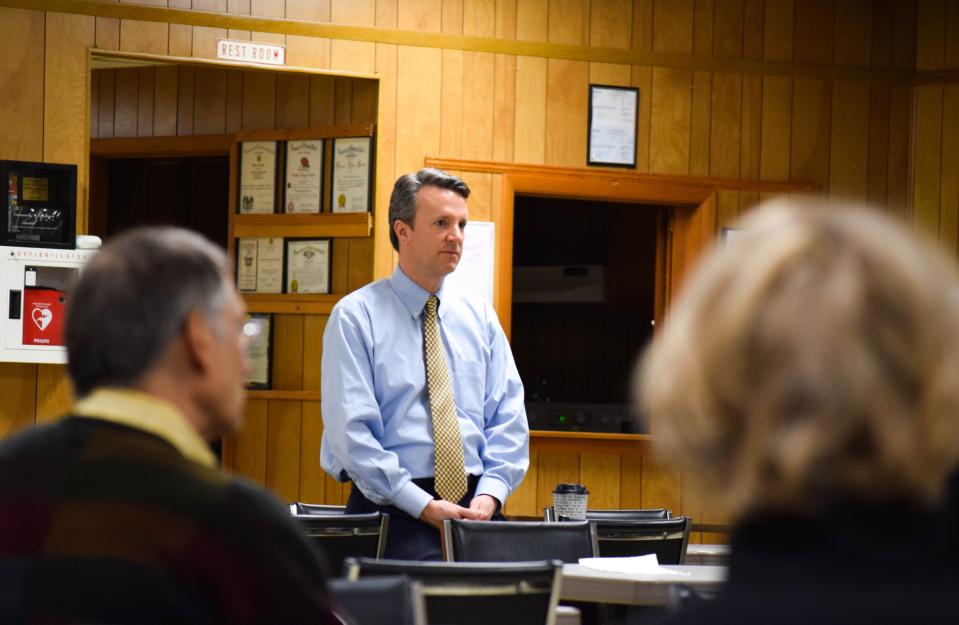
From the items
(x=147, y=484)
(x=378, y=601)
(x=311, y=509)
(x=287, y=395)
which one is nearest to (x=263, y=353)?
(x=287, y=395)

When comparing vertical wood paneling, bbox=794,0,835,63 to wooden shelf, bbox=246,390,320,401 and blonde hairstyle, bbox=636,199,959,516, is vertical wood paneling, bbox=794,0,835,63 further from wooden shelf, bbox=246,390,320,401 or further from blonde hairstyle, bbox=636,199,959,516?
blonde hairstyle, bbox=636,199,959,516

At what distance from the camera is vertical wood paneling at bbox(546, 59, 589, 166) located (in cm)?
682

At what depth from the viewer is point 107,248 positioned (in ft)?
5.19

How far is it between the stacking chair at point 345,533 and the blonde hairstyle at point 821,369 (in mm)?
2610

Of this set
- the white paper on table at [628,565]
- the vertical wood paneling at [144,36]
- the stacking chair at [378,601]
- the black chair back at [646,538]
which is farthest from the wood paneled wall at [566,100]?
the stacking chair at [378,601]

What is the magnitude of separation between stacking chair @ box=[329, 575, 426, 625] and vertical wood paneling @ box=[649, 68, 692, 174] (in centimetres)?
522

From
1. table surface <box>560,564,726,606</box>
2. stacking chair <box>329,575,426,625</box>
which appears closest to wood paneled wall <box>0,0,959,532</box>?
table surface <box>560,564,726,606</box>

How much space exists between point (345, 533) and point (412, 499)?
0.36m

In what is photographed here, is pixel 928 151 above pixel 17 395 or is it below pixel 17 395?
above

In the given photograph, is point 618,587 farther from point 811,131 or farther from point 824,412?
point 811,131

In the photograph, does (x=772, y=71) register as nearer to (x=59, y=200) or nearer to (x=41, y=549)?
(x=59, y=200)

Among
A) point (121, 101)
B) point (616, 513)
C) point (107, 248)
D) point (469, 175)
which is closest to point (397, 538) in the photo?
point (616, 513)

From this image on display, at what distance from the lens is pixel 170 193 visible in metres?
9.59

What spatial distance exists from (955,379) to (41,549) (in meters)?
0.99
